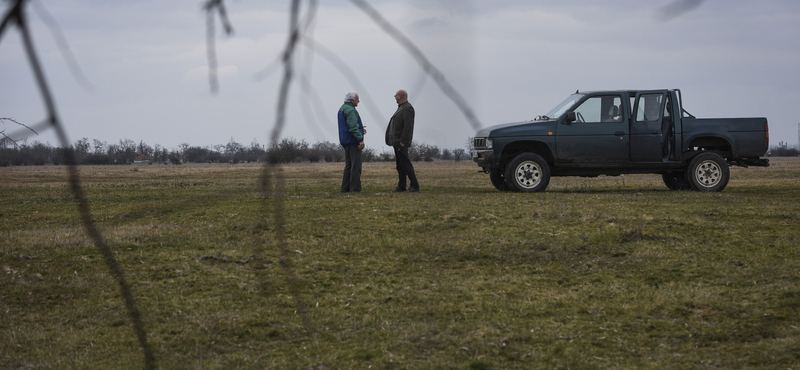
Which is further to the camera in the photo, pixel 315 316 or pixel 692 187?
pixel 692 187

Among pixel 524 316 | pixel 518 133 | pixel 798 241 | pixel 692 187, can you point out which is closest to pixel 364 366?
pixel 524 316

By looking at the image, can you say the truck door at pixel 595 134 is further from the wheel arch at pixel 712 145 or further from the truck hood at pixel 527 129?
the wheel arch at pixel 712 145

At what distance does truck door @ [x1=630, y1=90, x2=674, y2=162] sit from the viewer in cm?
1337

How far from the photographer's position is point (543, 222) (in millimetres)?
9641

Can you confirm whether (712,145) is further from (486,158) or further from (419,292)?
(419,292)

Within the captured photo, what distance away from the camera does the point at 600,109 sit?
1358cm

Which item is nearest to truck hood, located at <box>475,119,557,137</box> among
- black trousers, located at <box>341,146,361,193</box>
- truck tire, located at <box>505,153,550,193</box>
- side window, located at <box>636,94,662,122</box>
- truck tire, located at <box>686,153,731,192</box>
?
truck tire, located at <box>505,153,550,193</box>

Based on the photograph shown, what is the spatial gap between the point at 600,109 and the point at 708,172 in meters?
2.28

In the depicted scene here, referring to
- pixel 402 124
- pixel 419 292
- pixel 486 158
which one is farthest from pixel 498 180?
pixel 402 124


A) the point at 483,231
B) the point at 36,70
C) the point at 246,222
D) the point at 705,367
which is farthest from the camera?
the point at 246,222

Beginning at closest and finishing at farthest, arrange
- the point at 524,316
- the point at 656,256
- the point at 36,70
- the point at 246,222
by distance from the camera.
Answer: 1. the point at 36,70
2. the point at 524,316
3. the point at 656,256
4. the point at 246,222

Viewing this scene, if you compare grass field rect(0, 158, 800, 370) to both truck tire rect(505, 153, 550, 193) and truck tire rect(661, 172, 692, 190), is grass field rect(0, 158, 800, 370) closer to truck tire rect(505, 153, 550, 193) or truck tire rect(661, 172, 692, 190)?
truck tire rect(505, 153, 550, 193)

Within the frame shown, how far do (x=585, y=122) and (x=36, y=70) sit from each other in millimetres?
13103

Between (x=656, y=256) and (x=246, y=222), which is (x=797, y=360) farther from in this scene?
(x=246, y=222)
